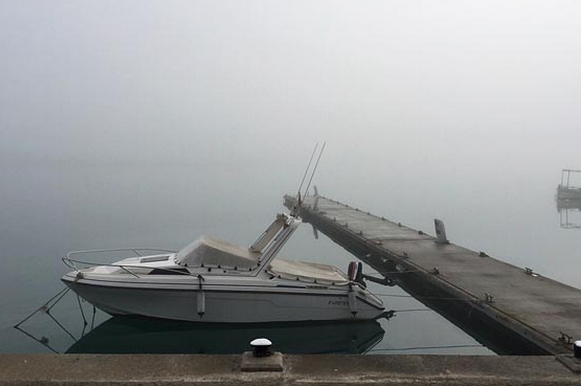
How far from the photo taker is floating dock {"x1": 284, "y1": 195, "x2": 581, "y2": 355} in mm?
10977

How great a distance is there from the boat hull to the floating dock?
14.4 ft

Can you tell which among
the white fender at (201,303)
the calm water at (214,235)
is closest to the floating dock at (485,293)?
the calm water at (214,235)

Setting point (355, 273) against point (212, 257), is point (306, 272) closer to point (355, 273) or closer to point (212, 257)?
point (355, 273)

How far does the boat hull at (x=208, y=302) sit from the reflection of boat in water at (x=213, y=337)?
291 mm

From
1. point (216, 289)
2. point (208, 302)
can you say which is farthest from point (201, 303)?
point (216, 289)

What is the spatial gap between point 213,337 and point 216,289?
1305 millimetres

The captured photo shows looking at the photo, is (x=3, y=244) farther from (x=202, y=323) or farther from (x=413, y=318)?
(x=413, y=318)

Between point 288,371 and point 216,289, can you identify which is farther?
point 216,289

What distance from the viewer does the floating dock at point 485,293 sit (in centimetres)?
1098

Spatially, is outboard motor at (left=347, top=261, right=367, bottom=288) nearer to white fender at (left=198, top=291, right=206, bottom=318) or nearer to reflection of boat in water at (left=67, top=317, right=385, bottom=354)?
reflection of boat in water at (left=67, top=317, right=385, bottom=354)

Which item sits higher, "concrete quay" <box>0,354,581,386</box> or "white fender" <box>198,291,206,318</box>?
"concrete quay" <box>0,354,581,386</box>

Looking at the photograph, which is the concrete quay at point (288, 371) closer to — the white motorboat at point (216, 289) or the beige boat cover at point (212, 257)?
the white motorboat at point (216, 289)

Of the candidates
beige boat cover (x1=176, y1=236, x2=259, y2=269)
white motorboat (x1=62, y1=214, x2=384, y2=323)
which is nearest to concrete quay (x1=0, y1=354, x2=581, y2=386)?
white motorboat (x1=62, y1=214, x2=384, y2=323)

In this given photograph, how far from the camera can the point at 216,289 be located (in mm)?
12039
